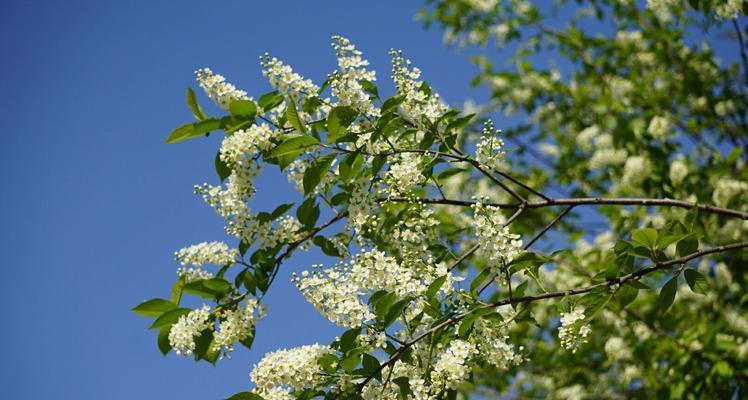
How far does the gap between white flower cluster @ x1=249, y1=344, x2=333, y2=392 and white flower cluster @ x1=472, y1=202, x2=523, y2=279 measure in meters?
0.60

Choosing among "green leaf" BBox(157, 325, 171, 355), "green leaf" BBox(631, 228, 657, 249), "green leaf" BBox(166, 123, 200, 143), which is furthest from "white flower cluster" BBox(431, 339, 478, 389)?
"green leaf" BBox(166, 123, 200, 143)

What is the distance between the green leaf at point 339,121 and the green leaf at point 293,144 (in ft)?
0.20

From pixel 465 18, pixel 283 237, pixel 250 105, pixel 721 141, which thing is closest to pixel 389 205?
pixel 283 237

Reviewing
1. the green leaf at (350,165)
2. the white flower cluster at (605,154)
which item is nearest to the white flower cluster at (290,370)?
the green leaf at (350,165)

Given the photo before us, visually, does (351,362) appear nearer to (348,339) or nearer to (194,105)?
(348,339)

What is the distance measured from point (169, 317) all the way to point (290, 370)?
0.45 meters

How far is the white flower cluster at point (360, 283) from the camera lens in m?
2.25

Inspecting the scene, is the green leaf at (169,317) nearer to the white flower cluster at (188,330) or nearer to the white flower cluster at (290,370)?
the white flower cluster at (188,330)

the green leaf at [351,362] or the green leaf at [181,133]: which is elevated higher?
the green leaf at [181,133]

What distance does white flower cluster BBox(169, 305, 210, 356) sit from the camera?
2.38 m

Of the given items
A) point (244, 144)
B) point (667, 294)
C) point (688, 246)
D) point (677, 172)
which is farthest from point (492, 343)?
point (677, 172)

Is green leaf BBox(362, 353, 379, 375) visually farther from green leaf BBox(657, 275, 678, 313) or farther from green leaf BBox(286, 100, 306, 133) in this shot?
green leaf BBox(657, 275, 678, 313)

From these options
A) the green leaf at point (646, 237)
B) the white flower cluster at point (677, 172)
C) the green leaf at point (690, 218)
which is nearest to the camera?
the green leaf at point (646, 237)

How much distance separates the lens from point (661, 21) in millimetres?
7387
